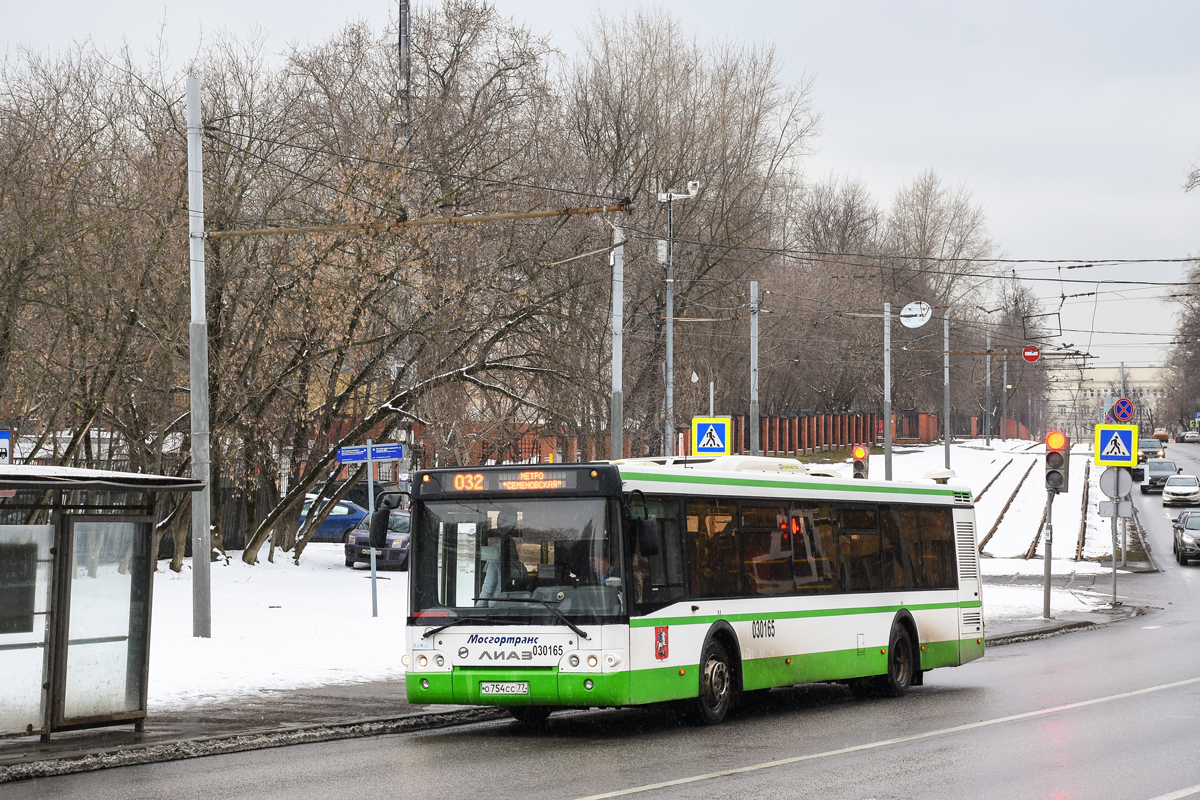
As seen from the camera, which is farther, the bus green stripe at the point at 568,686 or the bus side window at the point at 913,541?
the bus side window at the point at 913,541

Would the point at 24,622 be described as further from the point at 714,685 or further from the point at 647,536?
the point at 714,685

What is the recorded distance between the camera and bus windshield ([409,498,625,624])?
12.1 m

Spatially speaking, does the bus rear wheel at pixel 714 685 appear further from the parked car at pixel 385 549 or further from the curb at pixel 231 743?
the parked car at pixel 385 549

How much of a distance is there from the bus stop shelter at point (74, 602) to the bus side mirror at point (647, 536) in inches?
148

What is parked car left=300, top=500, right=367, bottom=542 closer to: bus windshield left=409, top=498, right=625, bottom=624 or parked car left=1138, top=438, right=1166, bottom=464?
bus windshield left=409, top=498, right=625, bottom=624

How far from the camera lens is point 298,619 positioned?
862 inches

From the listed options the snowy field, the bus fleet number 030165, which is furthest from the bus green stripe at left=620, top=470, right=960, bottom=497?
the snowy field

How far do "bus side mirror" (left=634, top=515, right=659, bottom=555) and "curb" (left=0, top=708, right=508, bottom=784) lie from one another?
290cm

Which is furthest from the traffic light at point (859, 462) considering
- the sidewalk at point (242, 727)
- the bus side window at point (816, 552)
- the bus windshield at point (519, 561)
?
the bus windshield at point (519, 561)

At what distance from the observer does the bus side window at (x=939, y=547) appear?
17.2 metres

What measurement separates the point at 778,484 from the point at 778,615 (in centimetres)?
135

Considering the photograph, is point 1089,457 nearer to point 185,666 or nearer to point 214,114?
point 214,114

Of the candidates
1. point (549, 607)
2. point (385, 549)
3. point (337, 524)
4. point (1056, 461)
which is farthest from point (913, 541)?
point (337, 524)

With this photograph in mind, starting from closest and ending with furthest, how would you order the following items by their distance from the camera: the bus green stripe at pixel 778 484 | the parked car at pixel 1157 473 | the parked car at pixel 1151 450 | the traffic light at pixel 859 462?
the bus green stripe at pixel 778 484 → the traffic light at pixel 859 462 → the parked car at pixel 1157 473 → the parked car at pixel 1151 450
